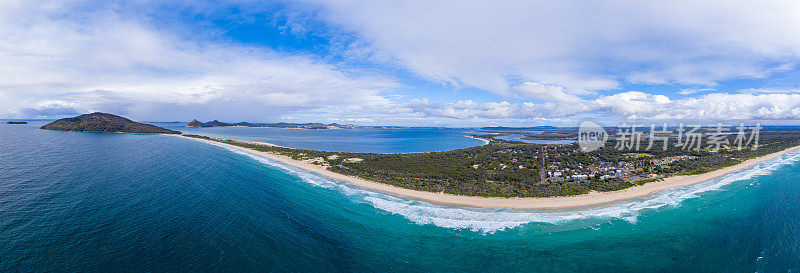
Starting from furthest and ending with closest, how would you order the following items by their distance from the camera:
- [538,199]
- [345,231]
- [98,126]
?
[98,126] → [538,199] → [345,231]

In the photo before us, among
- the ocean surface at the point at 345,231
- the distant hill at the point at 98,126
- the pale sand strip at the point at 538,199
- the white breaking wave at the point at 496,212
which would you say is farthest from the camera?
the distant hill at the point at 98,126

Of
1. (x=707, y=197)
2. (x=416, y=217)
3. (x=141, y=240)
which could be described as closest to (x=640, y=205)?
(x=707, y=197)

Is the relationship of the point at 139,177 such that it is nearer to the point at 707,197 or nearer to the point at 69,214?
the point at 69,214

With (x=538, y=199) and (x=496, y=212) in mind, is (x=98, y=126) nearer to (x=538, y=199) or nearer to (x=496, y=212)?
(x=496, y=212)

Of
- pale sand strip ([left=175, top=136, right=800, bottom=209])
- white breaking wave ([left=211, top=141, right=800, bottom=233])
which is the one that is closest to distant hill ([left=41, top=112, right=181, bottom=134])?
pale sand strip ([left=175, top=136, right=800, bottom=209])

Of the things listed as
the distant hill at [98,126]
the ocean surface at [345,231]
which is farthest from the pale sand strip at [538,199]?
the distant hill at [98,126]

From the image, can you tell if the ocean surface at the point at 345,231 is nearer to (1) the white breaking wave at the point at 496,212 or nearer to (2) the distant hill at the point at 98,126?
(1) the white breaking wave at the point at 496,212

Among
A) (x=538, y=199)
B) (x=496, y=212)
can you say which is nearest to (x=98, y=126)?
(x=496, y=212)

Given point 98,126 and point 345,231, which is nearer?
point 345,231
